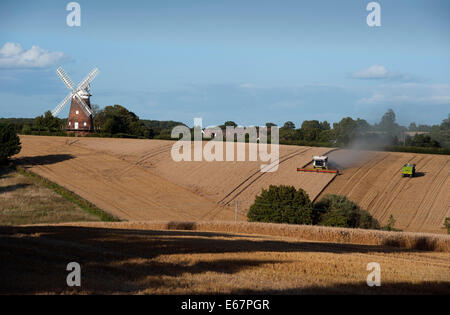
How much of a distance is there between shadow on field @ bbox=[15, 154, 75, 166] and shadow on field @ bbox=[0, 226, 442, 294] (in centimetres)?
4326

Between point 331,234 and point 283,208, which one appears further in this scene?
point 283,208

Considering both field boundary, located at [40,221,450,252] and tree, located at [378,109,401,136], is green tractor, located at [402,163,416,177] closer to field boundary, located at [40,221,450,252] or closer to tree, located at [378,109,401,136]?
tree, located at [378,109,401,136]

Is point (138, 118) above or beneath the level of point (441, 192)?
above

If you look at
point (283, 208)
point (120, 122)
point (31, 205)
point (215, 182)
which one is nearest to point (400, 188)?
point (215, 182)

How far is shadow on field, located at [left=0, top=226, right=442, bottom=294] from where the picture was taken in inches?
417

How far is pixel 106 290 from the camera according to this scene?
33.1 feet

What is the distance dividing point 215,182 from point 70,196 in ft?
51.3

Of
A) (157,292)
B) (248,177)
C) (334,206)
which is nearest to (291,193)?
(334,206)

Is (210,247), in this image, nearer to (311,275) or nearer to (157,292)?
(311,275)

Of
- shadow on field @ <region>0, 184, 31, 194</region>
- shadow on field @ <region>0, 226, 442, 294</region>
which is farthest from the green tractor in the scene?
shadow on field @ <region>0, 184, 31, 194</region>

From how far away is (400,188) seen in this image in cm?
5066

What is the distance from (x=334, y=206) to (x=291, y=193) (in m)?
3.23

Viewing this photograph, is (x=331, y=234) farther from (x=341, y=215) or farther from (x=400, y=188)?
(x=400, y=188)
